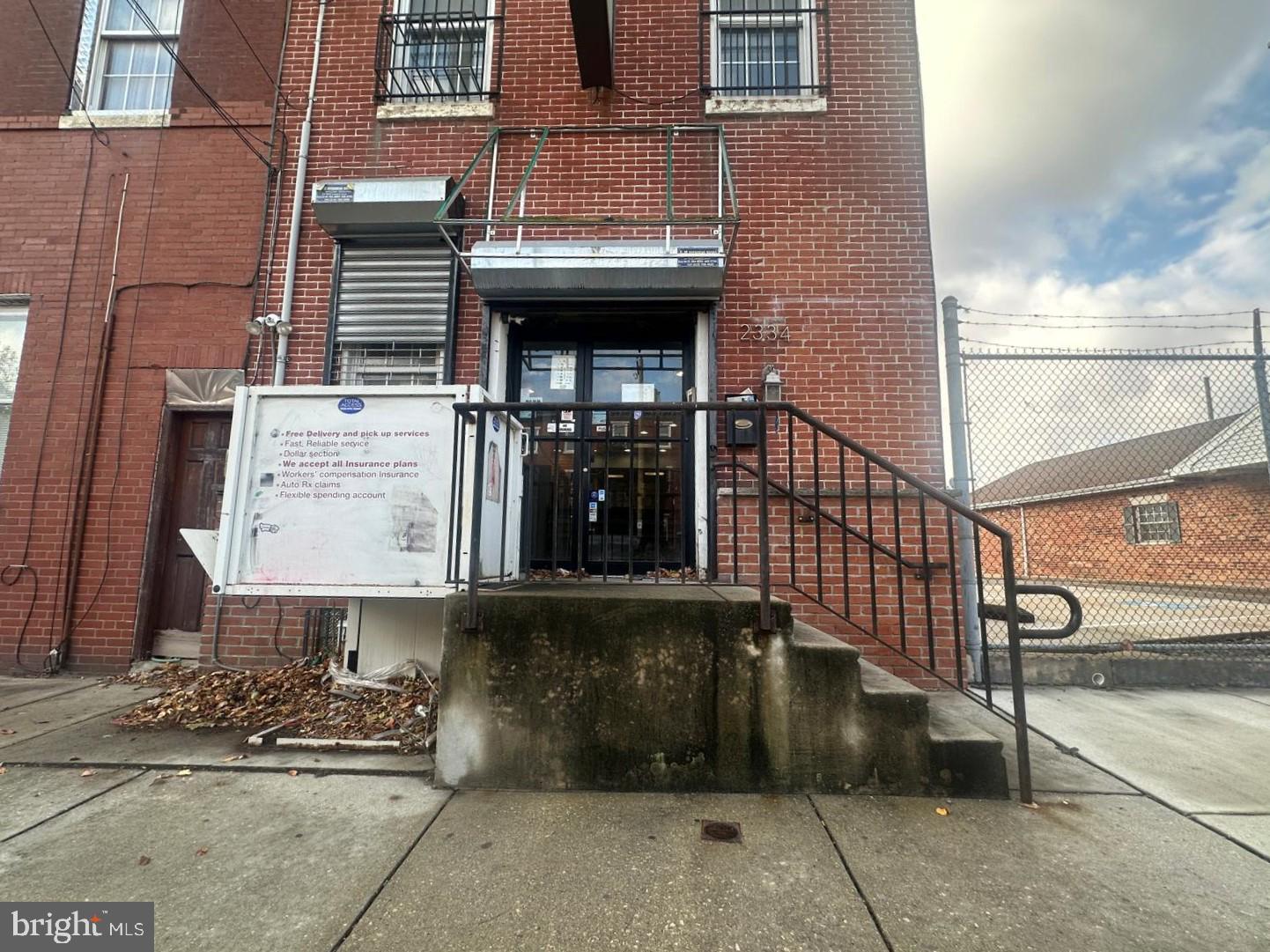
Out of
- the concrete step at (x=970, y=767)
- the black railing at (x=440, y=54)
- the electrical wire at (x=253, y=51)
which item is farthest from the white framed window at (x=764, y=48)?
the concrete step at (x=970, y=767)

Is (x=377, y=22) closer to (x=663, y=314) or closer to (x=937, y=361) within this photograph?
(x=663, y=314)

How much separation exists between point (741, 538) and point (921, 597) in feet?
4.69

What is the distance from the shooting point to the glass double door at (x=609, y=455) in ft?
14.8

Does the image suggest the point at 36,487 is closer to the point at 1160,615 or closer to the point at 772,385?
the point at 772,385

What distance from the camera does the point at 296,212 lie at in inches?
200

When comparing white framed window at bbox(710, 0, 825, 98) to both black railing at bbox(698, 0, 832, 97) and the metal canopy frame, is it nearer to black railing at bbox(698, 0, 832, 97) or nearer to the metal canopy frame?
black railing at bbox(698, 0, 832, 97)

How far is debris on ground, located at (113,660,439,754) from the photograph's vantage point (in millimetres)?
3402

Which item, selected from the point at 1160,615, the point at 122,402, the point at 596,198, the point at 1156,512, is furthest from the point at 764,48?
the point at 1156,512

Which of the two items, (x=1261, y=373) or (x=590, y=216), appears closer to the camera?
(x=1261, y=373)

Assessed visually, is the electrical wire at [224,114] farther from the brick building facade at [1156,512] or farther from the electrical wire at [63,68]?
the brick building facade at [1156,512]

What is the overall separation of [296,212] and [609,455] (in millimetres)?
3700

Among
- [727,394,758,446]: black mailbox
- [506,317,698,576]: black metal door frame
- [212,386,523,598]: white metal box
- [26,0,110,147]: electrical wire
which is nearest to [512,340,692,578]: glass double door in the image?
[506,317,698,576]: black metal door frame

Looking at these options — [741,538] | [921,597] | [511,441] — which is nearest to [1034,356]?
[921,597]

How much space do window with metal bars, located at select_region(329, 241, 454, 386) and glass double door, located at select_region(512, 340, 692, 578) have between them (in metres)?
0.81
